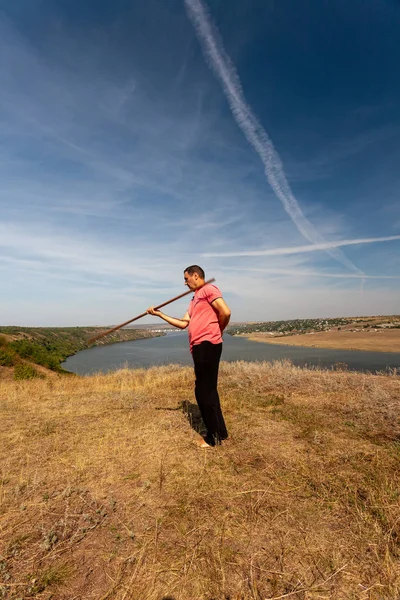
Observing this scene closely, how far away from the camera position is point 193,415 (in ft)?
18.9

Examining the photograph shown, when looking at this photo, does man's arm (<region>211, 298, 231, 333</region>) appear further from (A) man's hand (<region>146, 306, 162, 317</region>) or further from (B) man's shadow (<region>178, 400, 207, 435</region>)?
(B) man's shadow (<region>178, 400, 207, 435</region>)

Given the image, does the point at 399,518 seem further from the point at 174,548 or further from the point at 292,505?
the point at 174,548

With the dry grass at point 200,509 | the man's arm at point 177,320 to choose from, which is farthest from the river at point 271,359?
the man's arm at point 177,320

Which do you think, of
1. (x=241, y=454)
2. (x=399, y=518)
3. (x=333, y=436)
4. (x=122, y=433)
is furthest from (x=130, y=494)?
(x=333, y=436)

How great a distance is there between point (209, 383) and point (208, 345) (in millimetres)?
595

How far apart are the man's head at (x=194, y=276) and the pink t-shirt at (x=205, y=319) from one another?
0.22 m

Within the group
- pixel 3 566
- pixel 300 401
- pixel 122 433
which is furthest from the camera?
pixel 300 401

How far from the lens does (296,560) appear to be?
6.48ft

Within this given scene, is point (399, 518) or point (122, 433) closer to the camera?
point (399, 518)

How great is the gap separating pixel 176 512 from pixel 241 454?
1.50m

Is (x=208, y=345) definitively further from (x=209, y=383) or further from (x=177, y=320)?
(x=177, y=320)

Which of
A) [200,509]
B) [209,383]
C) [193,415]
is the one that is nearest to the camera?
[200,509]

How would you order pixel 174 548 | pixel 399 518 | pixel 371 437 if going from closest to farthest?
1. pixel 174 548
2. pixel 399 518
3. pixel 371 437

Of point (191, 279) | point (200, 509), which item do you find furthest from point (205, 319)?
point (200, 509)
